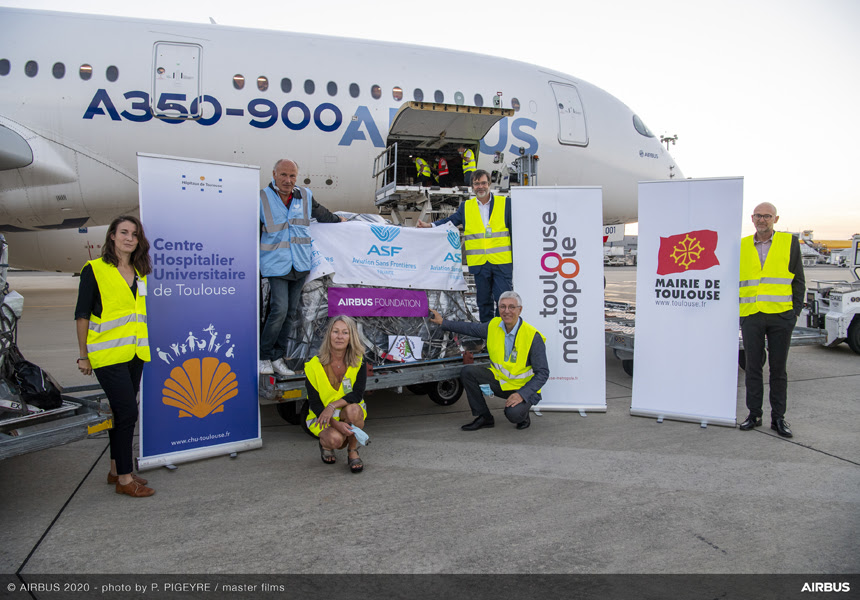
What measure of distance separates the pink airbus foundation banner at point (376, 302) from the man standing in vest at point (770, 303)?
3.06m

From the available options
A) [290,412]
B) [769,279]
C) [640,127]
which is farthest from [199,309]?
[640,127]

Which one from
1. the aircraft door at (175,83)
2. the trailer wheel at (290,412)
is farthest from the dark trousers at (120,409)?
the aircraft door at (175,83)

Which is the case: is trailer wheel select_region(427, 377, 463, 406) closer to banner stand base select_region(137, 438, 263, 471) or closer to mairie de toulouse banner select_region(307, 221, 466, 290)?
mairie de toulouse banner select_region(307, 221, 466, 290)

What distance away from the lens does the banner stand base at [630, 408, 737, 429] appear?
5.18m

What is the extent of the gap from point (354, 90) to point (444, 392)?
7029 mm

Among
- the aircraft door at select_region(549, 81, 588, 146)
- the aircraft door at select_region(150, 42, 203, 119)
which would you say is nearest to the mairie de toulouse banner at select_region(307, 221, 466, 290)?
the aircraft door at select_region(150, 42, 203, 119)

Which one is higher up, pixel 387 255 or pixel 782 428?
pixel 387 255

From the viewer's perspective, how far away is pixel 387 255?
212 inches

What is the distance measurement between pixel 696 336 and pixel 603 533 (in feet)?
9.77

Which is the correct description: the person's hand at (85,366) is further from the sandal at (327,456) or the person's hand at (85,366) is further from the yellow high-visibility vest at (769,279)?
the yellow high-visibility vest at (769,279)

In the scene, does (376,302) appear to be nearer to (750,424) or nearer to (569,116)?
(750,424)

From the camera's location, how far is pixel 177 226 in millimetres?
4180

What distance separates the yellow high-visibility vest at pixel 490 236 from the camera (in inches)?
232
